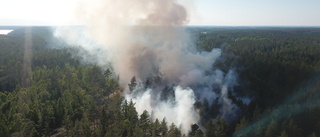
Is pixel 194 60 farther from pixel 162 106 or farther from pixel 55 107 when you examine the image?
pixel 55 107

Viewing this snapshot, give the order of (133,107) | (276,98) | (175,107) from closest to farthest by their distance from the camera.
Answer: (133,107), (175,107), (276,98)

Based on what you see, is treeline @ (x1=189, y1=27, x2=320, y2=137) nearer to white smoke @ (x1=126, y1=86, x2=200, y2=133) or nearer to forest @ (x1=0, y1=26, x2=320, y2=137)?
forest @ (x1=0, y1=26, x2=320, y2=137)

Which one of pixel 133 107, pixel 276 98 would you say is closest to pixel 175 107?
pixel 133 107

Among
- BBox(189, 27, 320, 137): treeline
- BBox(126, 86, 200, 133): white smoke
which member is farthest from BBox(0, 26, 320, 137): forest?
BBox(126, 86, 200, 133): white smoke

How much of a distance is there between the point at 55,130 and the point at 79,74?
37087 mm

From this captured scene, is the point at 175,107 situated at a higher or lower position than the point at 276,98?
lower

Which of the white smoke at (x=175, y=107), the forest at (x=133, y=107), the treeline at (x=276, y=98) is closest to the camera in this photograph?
the forest at (x=133, y=107)

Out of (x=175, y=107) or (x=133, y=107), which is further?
(x=175, y=107)

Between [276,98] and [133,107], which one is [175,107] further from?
[276,98]

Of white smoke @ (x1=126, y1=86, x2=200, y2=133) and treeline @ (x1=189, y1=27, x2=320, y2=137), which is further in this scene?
white smoke @ (x1=126, y1=86, x2=200, y2=133)

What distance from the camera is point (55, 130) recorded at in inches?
2053

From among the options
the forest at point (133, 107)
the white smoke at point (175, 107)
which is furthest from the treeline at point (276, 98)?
the white smoke at point (175, 107)

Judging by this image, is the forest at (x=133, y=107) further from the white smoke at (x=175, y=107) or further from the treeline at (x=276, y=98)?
the white smoke at (x=175, y=107)

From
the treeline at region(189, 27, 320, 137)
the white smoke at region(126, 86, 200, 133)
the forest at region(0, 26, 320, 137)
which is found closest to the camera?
the forest at region(0, 26, 320, 137)
